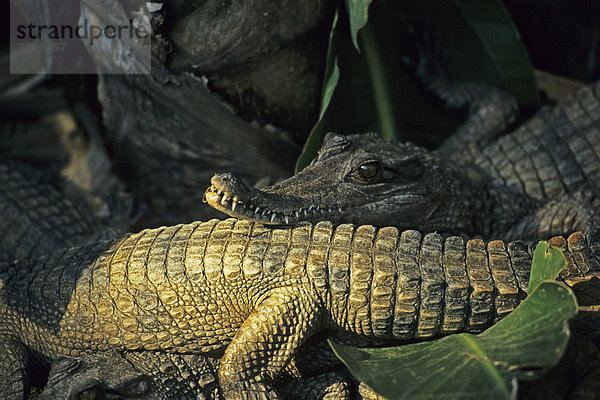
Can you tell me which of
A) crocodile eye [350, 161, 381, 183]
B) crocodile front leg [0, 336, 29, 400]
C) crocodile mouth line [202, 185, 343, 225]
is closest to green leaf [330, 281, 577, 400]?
crocodile mouth line [202, 185, 343, 225]

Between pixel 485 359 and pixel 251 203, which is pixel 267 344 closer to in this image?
pixel 251 203

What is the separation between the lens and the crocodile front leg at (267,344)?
1.62 meters

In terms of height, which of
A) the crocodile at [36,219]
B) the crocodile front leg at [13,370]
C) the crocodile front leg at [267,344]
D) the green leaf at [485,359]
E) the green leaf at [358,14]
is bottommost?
the crocodile at [36,219]

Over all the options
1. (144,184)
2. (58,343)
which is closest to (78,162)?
(144,184)

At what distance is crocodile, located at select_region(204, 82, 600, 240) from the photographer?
1.93 m

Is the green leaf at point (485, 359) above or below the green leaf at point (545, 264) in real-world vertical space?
below

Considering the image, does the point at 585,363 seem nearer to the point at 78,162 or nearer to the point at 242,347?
the point at 242,347

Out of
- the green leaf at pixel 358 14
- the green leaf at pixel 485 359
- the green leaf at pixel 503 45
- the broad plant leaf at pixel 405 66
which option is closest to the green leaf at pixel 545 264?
the green leaf at pixel 485 359

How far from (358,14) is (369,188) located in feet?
2.05

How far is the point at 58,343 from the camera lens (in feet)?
6.12

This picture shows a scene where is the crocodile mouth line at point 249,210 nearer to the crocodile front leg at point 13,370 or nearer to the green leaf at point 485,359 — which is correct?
the green leaf at point 485,359

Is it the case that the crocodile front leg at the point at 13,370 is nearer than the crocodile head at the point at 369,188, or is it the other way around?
the crocodile front leg at the point at 13,370

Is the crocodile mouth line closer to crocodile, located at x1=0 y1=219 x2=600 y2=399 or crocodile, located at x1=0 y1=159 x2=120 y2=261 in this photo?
crocodile, located at x1=0 y1=219 x2=600 y2=399

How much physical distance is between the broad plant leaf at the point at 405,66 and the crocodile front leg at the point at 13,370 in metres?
1.19
